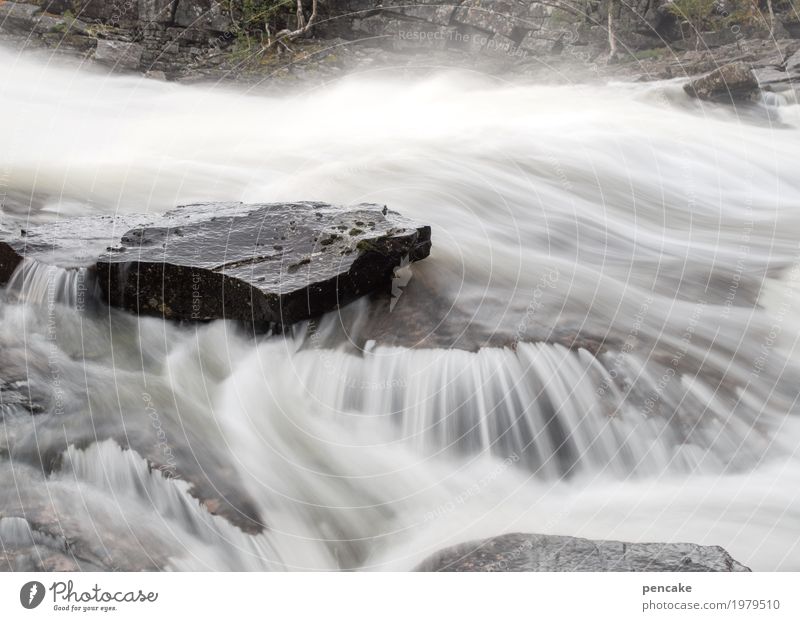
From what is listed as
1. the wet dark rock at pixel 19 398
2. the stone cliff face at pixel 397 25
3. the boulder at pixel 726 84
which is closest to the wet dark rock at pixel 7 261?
the wet dark rock at pixel 19 398

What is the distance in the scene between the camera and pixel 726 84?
2941 mm

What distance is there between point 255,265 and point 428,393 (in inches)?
19.2

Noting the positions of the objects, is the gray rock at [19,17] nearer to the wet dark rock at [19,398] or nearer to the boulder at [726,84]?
the wet dark rock at [19,398]

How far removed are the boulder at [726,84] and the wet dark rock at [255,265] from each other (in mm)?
1510

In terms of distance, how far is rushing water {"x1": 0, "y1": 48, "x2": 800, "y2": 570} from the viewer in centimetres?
154

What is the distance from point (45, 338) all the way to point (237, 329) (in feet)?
1.42

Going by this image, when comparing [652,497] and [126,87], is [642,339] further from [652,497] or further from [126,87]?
[126,87]

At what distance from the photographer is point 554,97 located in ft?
9.57

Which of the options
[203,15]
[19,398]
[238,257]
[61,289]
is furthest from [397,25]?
[19,398]

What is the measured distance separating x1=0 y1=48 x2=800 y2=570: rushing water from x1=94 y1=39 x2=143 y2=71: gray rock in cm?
37
